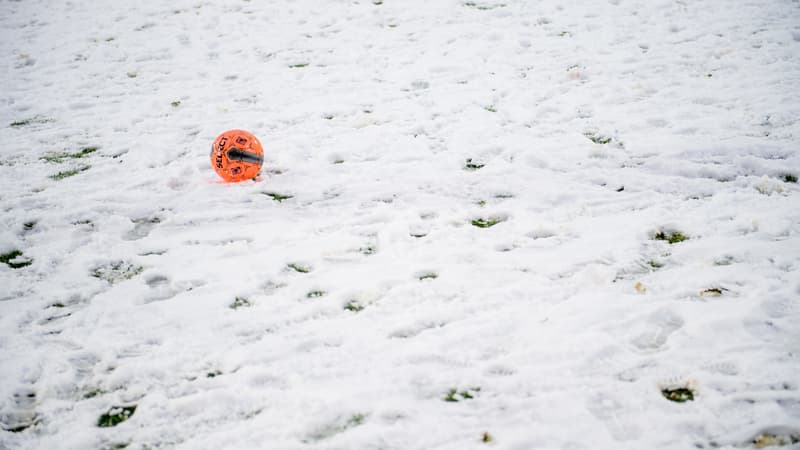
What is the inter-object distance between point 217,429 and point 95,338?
Answer: 0.80 meters

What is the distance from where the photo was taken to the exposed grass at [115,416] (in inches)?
68.0

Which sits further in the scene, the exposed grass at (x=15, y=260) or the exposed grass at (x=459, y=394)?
the exposed grass at (x=15, y=260)

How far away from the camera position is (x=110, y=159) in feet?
11.4

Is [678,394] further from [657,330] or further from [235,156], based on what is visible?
[235,156]

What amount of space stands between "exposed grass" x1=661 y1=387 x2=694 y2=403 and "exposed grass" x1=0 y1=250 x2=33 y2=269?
2997 millimetres

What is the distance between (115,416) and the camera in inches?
69.0

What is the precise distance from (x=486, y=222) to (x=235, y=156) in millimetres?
1577

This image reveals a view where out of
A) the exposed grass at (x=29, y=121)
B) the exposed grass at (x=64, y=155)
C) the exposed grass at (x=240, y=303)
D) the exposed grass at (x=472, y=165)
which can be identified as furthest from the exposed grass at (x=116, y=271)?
the exposed grass at (x=29, y=121)

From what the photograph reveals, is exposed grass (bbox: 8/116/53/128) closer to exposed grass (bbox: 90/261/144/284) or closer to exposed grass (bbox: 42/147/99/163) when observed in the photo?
exposed grass (bbox: 42/147/99/163)

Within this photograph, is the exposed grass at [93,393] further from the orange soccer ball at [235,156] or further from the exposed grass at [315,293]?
the orange soccer ball at [235,156]

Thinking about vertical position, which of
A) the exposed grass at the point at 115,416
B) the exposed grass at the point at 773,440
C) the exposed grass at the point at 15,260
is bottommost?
the exposed grass at the point at 115,416

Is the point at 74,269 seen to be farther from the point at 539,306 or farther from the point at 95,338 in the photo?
the point at 539,306

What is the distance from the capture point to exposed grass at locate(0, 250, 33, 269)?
2516 millimetres

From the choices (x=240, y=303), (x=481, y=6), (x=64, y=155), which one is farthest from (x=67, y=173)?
(x=481, y=6)
